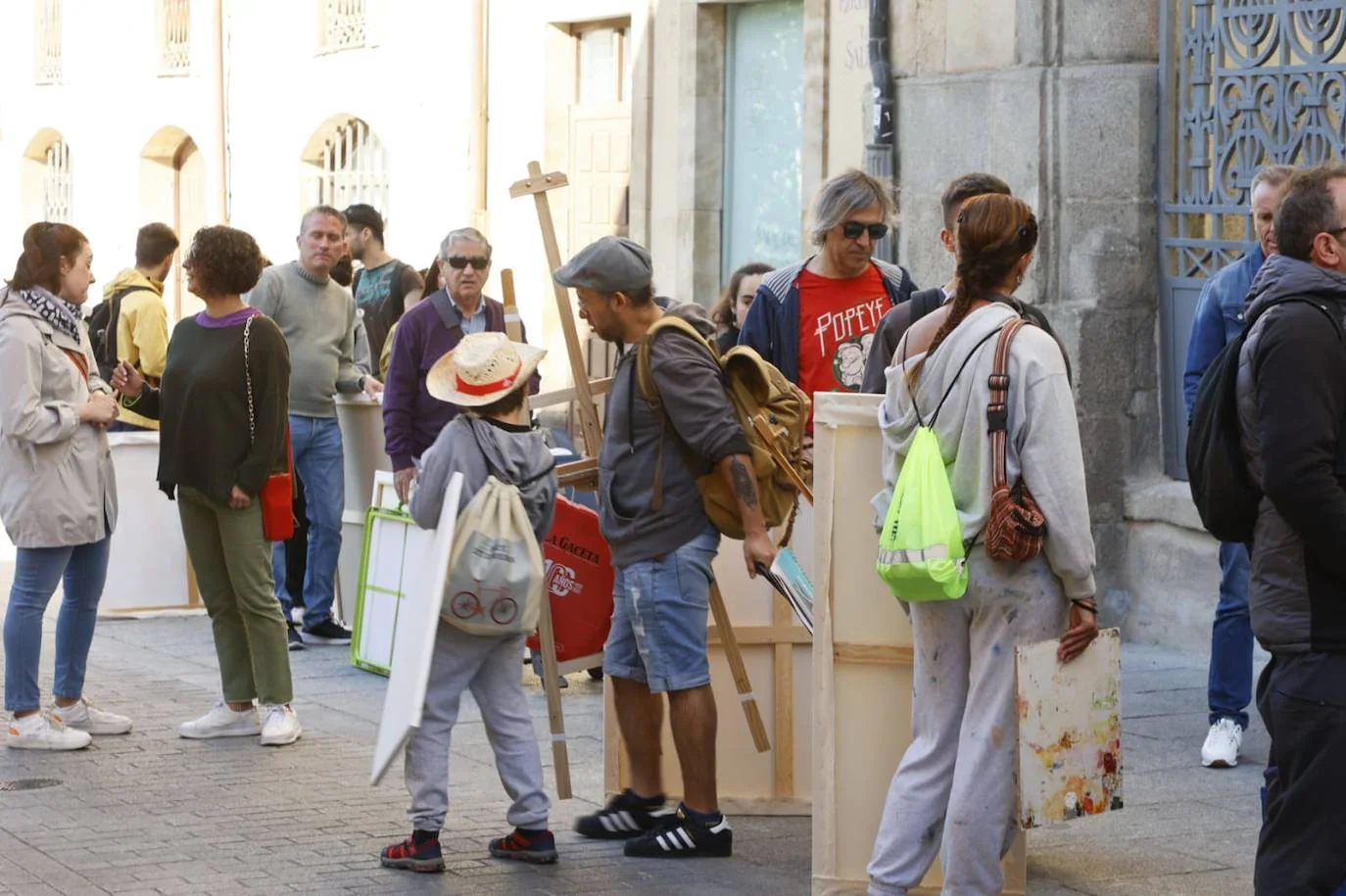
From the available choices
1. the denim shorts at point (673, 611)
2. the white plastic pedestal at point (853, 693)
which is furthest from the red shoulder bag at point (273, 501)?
the white plastic pedestal at point (853, 693)

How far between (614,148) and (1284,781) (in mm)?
10957

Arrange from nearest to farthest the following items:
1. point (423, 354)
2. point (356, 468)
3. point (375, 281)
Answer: point (423, 354) < point (356, 468) < point (375, 281)

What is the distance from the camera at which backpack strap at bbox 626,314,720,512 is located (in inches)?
238

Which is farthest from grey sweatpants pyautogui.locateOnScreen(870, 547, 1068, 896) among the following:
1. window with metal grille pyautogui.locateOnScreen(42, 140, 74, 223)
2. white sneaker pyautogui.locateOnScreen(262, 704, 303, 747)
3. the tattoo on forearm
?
window with metal grille pyautogui.locateOnScreen(42, 140, 74, 223)

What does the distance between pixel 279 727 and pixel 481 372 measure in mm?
2314

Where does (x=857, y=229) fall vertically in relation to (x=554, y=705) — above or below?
above

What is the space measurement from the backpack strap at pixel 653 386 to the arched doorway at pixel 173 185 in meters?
18.6

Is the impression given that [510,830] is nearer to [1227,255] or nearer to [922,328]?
[922,328]

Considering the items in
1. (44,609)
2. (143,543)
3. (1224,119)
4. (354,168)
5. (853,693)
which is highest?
(354,168)

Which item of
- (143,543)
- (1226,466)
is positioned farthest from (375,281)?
(1226,466)

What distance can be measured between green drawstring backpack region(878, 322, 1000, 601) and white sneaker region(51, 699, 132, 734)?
13.0 feet

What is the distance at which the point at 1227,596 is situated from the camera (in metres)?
7.22

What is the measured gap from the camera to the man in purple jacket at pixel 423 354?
8938mm

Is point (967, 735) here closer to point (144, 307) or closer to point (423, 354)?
point (423, 354)
